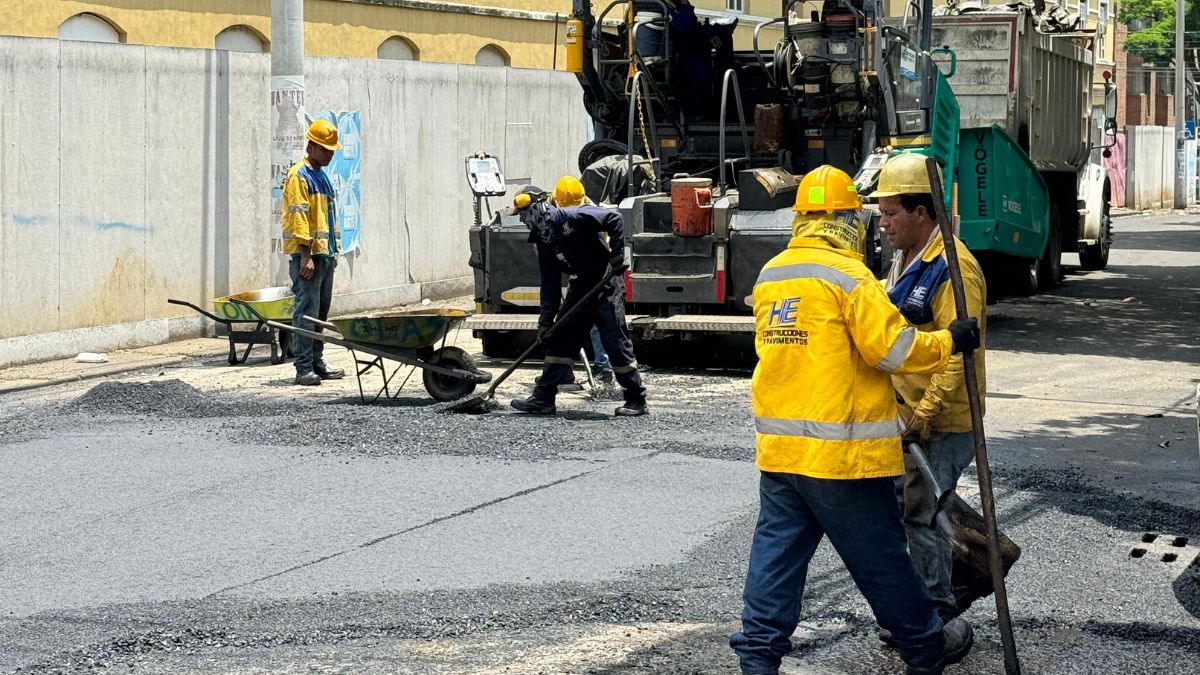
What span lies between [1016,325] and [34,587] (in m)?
12.8

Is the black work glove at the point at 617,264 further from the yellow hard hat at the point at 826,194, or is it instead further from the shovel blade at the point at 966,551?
the yellow hard hat at the point at 826,194

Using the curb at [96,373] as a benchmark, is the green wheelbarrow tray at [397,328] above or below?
above

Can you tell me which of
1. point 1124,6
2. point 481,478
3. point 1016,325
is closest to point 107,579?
point 481,478

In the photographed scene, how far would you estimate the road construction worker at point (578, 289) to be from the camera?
1186cm

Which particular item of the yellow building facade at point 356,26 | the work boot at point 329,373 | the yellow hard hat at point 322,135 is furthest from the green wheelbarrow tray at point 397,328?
the yellow building facade at point 356,26

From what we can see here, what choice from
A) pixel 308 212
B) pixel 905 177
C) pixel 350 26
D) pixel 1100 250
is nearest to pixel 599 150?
pixel 308 212

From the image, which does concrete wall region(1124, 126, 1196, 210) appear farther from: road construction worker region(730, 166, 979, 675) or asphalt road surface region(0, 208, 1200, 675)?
road construction worker region(730, 166, 979, 675)

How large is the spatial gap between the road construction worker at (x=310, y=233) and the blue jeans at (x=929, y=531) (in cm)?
765

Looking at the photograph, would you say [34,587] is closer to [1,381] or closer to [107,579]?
[107,579]

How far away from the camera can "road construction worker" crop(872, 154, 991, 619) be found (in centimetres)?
614

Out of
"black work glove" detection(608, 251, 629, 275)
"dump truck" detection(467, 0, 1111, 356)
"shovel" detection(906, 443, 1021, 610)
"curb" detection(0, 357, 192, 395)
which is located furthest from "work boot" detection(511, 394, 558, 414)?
"shovel" detection(906, 443, 1021, 610)

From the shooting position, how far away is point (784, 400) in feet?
18.4

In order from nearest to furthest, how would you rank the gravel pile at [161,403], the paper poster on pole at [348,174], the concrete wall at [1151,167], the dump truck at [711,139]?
the gravel pile at [161,403]
the dump truck at [711,139]
the paper poster on pole at [348,174]
the concrete wall at [1151,167]

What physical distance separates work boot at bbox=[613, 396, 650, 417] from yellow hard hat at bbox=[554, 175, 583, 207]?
1.53 meters
